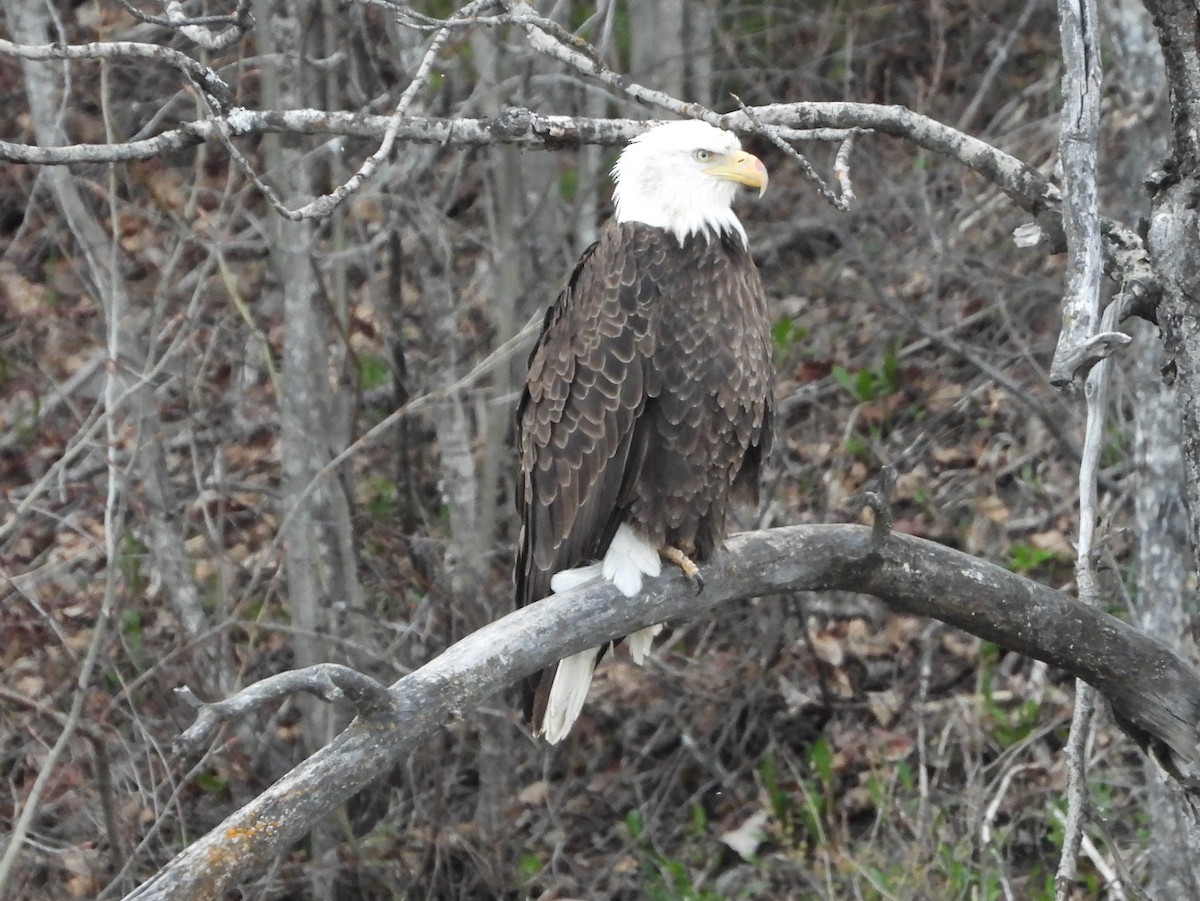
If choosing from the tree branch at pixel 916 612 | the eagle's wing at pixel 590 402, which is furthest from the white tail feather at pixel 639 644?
the tree branch at pixel 916 612

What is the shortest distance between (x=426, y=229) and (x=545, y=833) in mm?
2274

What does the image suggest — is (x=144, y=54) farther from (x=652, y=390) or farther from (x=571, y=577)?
(x=571, y=577)

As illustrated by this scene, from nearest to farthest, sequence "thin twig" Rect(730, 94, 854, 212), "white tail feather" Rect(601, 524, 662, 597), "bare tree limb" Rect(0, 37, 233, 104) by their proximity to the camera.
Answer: "bare tree limb" Rect(0, 37, 233, 104), "thin twig" Rect(730, 94, 854, 212), "white tail feather" Rect(601, 524, 662, 597)

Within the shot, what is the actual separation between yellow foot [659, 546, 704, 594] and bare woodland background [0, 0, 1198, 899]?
136cm

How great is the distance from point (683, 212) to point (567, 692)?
132 centimetres

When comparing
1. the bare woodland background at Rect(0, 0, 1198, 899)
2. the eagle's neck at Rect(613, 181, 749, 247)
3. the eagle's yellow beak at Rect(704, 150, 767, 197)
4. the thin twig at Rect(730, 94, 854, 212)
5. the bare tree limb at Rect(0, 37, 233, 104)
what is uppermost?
the bare tree limb at Rect(0, 37, 233, 104)

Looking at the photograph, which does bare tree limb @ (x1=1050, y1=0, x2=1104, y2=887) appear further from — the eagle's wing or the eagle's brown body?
the eagle's wing

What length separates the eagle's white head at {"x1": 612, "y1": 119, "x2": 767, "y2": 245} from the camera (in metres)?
3.83

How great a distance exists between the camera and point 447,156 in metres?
7.73

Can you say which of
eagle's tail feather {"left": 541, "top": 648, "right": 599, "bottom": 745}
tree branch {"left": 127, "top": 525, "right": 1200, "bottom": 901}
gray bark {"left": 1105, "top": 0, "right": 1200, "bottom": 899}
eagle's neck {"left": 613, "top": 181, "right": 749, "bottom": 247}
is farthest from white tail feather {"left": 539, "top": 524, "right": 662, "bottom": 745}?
gray bark {"left": 1105, "top": 0, "right": 1200, "bottom": 899}

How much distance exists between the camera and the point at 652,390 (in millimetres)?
3680

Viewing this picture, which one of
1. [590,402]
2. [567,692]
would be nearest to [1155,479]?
[590,402]

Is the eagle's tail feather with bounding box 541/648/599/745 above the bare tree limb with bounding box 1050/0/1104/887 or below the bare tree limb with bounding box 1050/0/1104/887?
below

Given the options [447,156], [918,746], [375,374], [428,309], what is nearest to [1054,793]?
[918,746]
